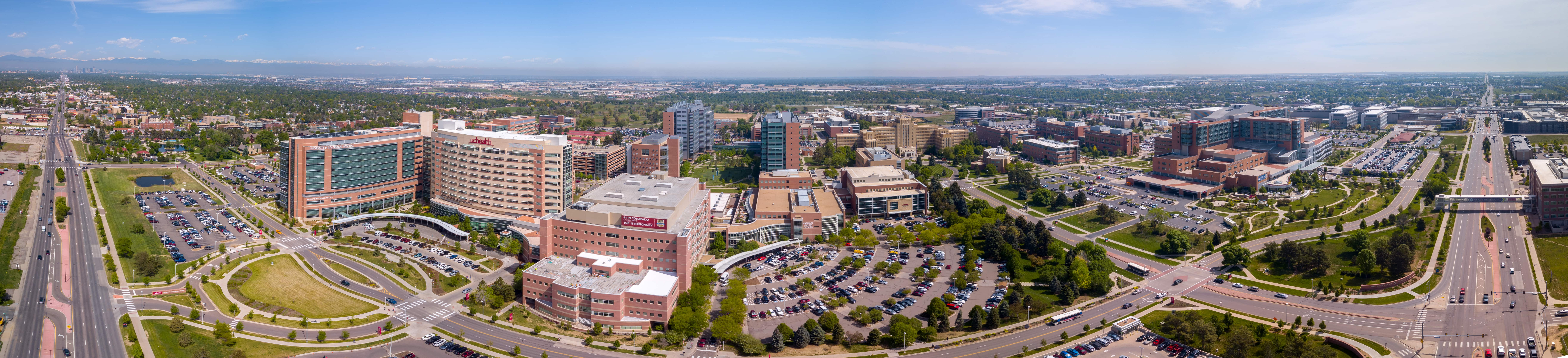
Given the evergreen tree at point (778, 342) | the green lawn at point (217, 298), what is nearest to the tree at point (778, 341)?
the evergreen tree at point (778, 342)

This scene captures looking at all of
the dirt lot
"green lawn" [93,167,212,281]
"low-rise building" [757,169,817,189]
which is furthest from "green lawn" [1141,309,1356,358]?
the dirt lot

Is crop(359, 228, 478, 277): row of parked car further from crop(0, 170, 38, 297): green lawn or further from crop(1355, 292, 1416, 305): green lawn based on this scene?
crop(1355, 292, 1416, 305): green lawn

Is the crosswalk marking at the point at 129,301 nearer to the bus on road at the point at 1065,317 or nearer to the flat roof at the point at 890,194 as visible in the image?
the bus on road at the point at 1065,317

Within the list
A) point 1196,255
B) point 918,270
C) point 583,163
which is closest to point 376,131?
point 583,163

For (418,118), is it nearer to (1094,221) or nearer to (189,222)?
(189,222)

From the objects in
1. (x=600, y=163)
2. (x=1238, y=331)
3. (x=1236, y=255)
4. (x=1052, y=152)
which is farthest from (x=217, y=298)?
(x=1052, y=152)
